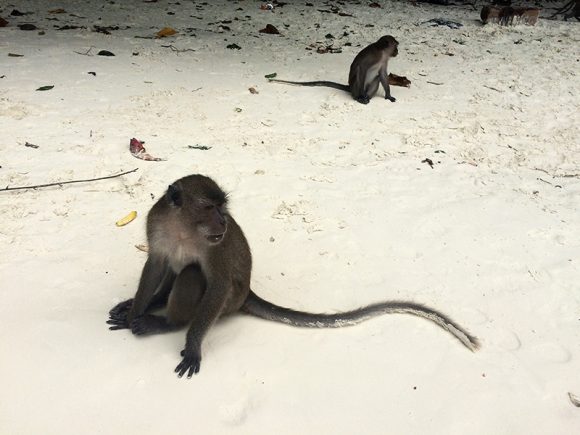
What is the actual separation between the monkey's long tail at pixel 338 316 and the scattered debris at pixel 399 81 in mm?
4747

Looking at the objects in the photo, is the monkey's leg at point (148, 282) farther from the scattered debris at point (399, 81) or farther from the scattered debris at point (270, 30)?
the scattered debris at point (270, 30)

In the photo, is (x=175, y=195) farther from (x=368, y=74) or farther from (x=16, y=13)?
(x=16, y=13)

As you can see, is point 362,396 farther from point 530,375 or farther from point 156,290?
A: point 156,290

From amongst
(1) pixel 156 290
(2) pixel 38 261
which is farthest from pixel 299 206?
(2) pixel 38 261

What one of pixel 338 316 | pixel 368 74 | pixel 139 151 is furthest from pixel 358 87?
pixel 338 316

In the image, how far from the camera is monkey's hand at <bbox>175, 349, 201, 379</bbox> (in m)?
2.33

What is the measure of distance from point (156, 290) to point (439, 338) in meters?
1.51

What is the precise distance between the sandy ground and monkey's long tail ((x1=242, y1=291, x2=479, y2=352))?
0.18 feet

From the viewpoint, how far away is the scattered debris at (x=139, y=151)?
4.41 metres

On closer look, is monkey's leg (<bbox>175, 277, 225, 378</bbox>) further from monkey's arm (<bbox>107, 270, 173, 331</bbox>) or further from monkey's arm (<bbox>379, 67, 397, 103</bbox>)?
monkey's arm (<bbox>379, 67, 397, 103</bbox>)

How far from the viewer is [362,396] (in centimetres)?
232

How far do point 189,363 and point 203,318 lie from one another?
0.21 meters

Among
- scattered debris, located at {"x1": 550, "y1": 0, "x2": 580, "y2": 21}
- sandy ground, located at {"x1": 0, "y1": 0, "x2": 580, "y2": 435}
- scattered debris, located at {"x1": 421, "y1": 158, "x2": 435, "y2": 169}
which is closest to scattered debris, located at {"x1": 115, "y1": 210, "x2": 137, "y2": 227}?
sandy ground, located at {"x1": 0, "y1": 0, "x2": 580, "y2": 435}

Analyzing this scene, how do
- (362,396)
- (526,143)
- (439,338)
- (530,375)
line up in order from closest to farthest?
(362,396) < (530,375) < (439,338) < (526,143)
